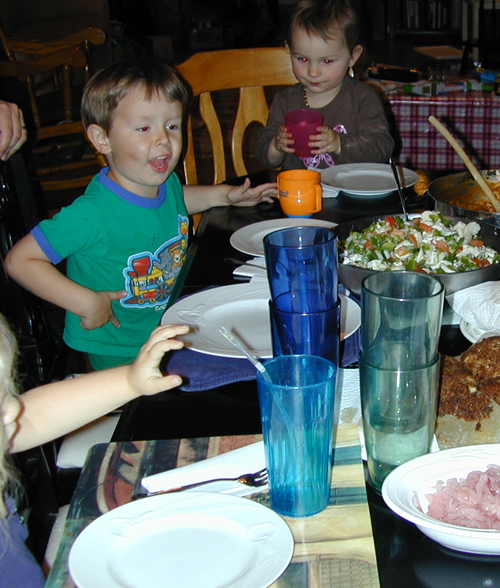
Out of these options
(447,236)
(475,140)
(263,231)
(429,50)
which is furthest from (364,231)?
(429,50)

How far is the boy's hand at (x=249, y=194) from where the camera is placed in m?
1.81

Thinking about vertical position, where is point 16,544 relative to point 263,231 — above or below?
below

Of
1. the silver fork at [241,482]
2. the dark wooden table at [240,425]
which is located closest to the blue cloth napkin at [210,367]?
the dark wooden table at [240,425]

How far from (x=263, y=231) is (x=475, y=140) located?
2.30 m

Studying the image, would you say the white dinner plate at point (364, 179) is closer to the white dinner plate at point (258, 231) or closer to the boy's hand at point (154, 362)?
the white dinner plate at point (258, 231)

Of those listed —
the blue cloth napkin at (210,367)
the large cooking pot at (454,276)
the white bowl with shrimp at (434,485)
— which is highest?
the large cooking pot at (454,276)

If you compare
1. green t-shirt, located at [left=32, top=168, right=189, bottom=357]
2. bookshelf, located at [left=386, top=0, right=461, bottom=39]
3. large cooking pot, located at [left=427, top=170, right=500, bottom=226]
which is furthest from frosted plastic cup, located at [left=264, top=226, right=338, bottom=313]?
bookshelf, located at [left=386, top=0, right=461, bottom=39]

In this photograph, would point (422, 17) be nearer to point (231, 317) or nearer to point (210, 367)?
point (231, 317)

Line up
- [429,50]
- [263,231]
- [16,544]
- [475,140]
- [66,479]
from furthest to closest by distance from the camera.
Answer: [429,50]
[475,140]
[263,231]
[66,479]
[16,544]

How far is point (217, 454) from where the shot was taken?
804mm

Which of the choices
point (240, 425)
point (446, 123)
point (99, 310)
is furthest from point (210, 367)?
point (446, 123)

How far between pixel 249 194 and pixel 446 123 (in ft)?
6.72

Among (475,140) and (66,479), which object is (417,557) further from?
(475,140)

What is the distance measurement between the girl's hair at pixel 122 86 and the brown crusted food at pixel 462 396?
39.9 inches
